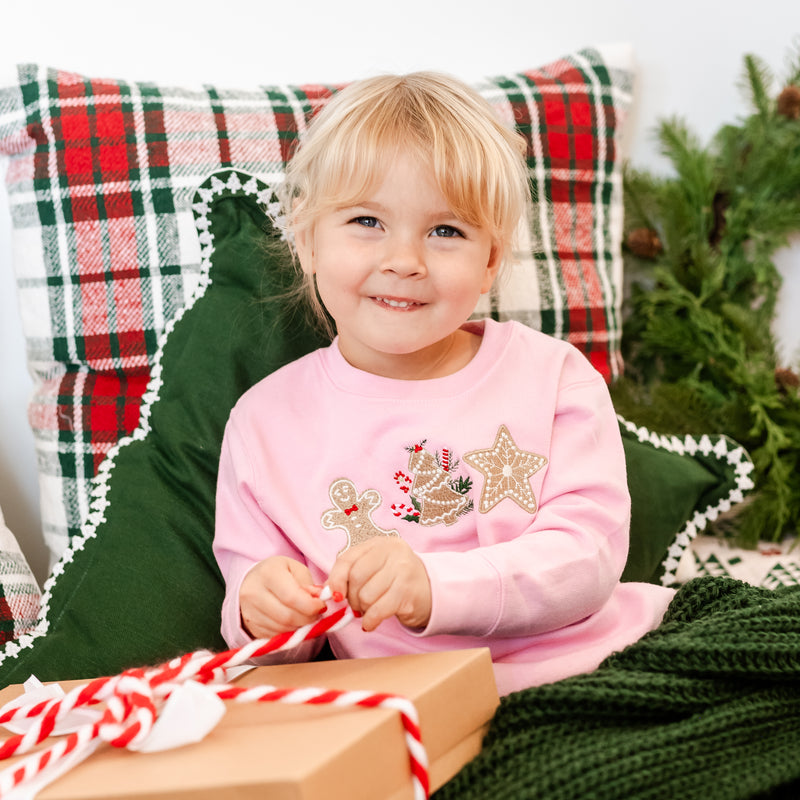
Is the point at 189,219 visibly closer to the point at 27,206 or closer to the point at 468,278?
the point at 27,206

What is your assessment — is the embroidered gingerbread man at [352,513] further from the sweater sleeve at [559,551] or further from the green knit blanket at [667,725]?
the green knit blanket at [667,725]

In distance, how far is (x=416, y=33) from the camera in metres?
1.43

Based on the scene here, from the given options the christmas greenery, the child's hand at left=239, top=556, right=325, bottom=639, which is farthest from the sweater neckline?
the christmas greenery

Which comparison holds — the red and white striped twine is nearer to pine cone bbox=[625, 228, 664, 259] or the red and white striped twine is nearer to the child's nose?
the child's nose

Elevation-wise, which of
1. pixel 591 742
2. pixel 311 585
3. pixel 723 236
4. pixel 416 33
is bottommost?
pixel 591 742

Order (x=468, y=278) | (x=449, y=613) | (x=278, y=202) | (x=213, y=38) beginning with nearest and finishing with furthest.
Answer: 1. (x=449, y=613)
2. (x=468, y=278)
3. (x=278, y=202)
4. (x=213, y=38)

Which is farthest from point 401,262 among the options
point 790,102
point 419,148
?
point 790,102

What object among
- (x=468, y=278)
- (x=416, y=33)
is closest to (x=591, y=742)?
(x=468, y=278)

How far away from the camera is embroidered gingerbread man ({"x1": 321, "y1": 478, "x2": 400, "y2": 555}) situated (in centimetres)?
87

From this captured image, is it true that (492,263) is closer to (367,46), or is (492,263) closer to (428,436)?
(428,436)

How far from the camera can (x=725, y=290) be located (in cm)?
141

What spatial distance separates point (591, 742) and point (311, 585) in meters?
0.25

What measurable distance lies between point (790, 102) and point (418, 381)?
0.84 meters

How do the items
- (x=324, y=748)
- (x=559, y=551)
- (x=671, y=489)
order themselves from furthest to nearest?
1. (x=671, y=489)
2. (x=559, y=551)
3. (x=324, y=748)
